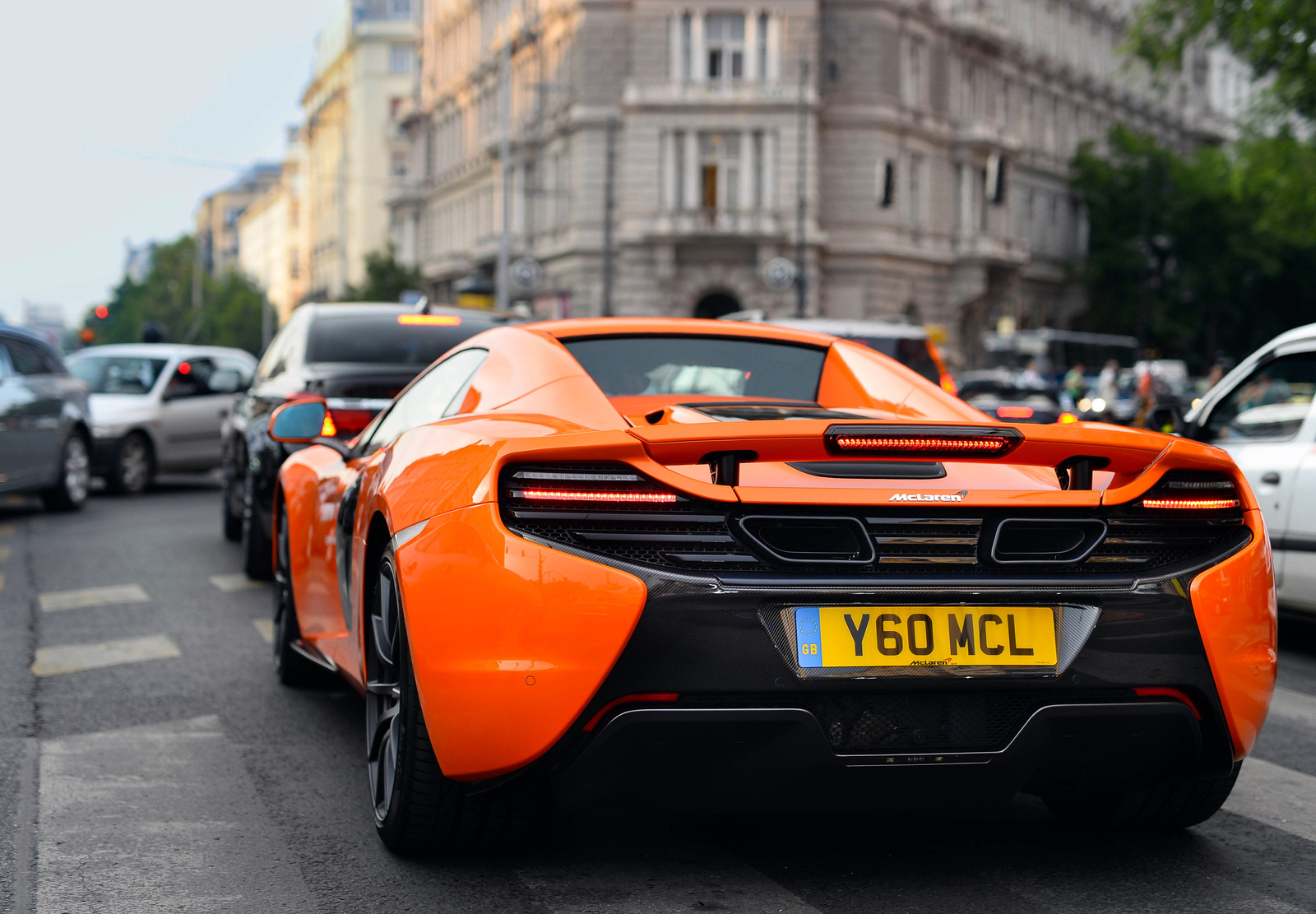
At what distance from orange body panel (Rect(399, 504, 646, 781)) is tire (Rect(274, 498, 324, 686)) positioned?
262 centimetres

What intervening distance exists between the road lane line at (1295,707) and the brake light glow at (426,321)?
5.25 metres

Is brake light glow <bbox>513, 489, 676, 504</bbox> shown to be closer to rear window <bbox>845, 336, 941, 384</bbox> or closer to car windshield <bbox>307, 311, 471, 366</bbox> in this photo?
car windshield <bbox>307, 311, 471, 366</bbox>

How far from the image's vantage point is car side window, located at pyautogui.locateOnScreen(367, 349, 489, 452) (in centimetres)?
475

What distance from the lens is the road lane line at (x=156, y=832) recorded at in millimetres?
3729

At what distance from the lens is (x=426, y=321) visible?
9898 mm

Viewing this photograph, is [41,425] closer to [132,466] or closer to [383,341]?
[132,466]

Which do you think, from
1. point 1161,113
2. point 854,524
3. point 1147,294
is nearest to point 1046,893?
point 854,524

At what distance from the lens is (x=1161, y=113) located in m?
76.2

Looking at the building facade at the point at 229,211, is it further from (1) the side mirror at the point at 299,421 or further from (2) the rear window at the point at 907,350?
(1) the side mirror at the point at 299,421

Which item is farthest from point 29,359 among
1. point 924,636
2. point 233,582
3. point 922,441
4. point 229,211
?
point 229,211

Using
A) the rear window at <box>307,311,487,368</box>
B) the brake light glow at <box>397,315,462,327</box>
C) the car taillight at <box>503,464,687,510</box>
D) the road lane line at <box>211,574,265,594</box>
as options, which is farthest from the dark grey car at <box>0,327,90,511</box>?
the car taillight at <box>503,464,687,510</box>

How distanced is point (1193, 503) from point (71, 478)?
1328cm

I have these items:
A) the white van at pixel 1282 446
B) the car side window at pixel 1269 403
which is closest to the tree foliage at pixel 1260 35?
the car side window at pixel 1269 403

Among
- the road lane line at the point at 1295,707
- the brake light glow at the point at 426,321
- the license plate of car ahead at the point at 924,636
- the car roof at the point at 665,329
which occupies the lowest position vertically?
the road lane line at the point at 1295,707
